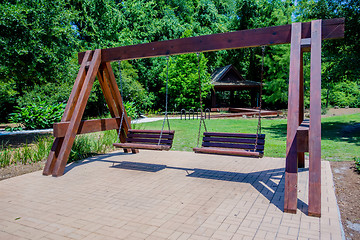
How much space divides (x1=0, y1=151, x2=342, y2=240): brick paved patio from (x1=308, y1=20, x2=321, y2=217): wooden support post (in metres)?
0.25

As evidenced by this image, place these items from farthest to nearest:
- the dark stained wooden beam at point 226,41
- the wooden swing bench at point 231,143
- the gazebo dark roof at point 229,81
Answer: the gazebo dark roof at point 229,81, the wooden swing bench at point 231,143, the dark stained wooden beam at point 226,41

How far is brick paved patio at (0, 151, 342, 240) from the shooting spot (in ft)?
10.8

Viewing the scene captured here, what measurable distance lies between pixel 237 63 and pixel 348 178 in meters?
33.2

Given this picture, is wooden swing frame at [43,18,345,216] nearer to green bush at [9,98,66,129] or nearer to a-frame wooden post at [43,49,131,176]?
a-frame wooden post at [43,49,131,176]

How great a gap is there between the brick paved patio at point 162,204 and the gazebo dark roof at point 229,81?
70.7 feet

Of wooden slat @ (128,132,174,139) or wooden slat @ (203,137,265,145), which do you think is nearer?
wooden slat @ (203,137,265,145)

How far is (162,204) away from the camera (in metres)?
4.15

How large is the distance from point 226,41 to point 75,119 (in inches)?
140

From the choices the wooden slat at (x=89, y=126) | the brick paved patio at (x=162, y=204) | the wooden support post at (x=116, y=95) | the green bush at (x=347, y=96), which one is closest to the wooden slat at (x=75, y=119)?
the wooden slat at (x=89, y=126)

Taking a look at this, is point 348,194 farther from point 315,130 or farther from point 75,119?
point 75,119

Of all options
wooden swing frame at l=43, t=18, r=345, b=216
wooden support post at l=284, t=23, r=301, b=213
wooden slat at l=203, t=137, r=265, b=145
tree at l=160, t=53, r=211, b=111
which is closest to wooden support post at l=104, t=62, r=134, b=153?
wooden swing frame at l=43, t=18, r=345, b=216

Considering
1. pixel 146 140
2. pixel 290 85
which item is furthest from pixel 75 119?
pixel 290 85

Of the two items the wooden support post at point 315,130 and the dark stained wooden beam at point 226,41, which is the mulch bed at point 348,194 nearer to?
the wooden support post at point 315,130

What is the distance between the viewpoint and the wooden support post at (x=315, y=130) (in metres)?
3.74
